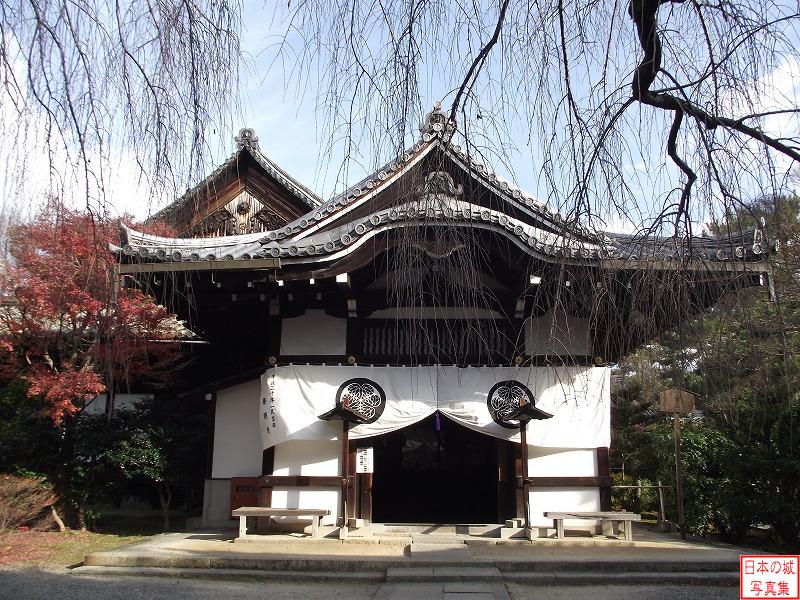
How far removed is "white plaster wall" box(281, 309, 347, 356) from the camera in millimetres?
9570

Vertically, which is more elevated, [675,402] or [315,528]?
[675,402]

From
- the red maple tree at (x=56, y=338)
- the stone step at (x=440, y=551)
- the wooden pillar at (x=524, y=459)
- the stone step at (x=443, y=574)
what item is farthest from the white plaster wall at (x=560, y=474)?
the red maple tree at (x=56, y=338)

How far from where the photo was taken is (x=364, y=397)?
30.0 ft

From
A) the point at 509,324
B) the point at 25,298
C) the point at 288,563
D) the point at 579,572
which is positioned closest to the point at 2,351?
the point at 25,298

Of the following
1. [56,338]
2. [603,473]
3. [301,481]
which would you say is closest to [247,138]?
[56,338]

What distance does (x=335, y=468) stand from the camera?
920 cm

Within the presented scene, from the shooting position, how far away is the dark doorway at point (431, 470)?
37.8 ft

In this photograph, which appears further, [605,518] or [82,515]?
[82,515]

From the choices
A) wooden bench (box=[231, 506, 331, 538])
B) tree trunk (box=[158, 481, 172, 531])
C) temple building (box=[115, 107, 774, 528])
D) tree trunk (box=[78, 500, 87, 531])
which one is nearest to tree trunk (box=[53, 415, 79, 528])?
tree trunk (box=[78, 500, 87, 531])

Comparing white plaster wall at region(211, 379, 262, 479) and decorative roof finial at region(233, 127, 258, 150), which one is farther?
decorative roof finial at region(233, 127, 258, 150)

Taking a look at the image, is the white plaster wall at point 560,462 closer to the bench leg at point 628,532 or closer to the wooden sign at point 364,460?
the bench leg at point 628,532

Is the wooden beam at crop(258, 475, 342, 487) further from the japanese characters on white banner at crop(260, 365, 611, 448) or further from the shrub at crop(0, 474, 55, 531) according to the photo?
the shrub at crop(0, 474, 55, 531)

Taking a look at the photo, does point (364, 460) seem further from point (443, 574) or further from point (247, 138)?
point (247, 138)

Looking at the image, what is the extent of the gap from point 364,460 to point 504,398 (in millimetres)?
2233
